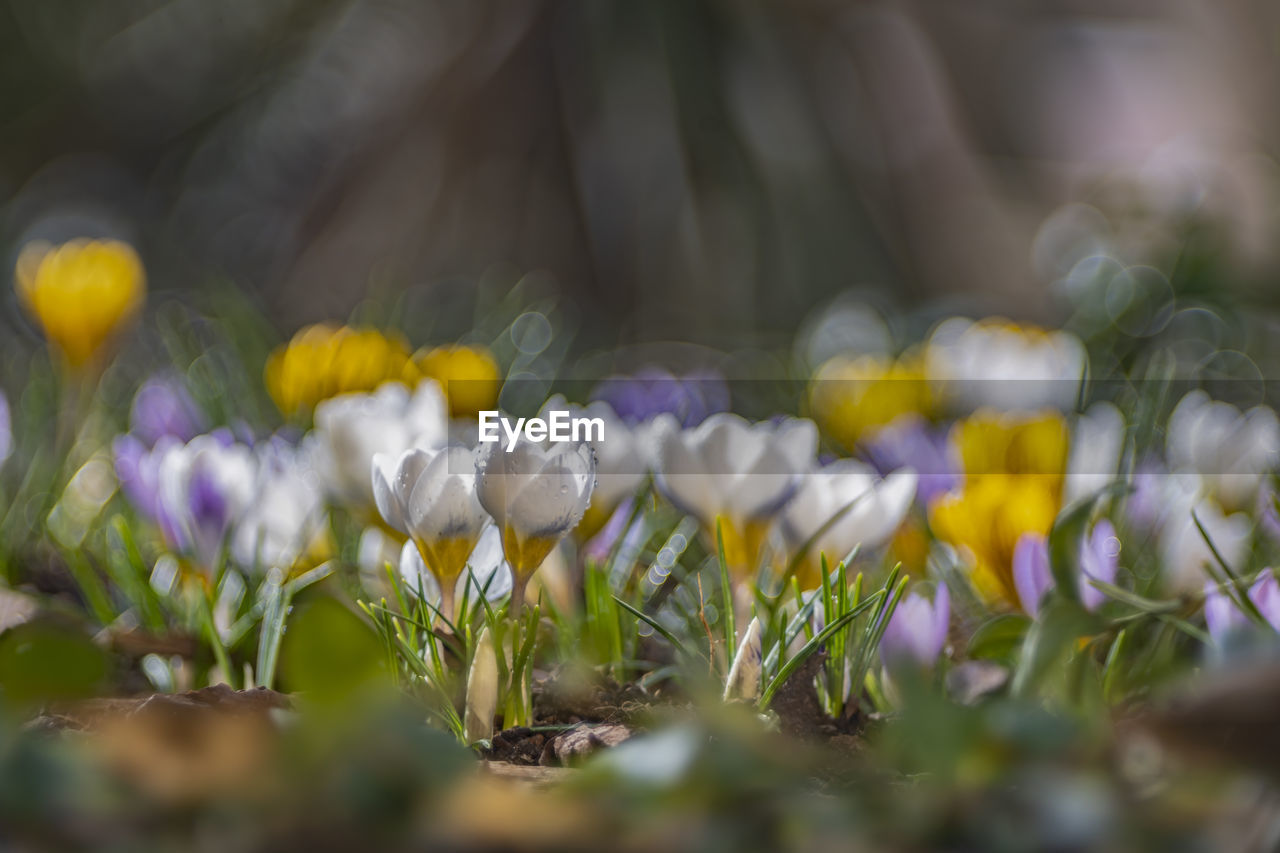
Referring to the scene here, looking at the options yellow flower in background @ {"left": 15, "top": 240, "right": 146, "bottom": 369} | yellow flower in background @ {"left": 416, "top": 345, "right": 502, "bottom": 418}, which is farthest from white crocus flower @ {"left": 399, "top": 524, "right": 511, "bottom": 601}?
yellow flower in background @ {"left": 15, "top": 240, "right": 146, "bottom": 369}

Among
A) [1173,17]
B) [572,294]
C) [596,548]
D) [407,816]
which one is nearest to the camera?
[407,816]

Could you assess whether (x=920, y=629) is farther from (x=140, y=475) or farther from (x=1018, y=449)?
(x=140, y=475)

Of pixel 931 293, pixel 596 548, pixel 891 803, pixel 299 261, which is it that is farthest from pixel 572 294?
pixel 891 803

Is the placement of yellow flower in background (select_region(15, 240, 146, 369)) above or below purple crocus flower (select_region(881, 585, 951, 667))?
above

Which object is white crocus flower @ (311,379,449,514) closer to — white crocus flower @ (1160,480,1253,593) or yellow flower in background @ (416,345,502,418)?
yellow flower in background @ (416,345,502,418)

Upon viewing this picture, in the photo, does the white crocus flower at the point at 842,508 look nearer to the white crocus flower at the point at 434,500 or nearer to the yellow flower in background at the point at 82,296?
the white crocus flower at the point at 434,500

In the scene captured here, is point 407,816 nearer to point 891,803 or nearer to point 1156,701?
point 891,803

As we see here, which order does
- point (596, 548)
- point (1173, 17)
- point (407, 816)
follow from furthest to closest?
1. point (1173, 17)
2. point (596, 548)
3. point (407, 816)
